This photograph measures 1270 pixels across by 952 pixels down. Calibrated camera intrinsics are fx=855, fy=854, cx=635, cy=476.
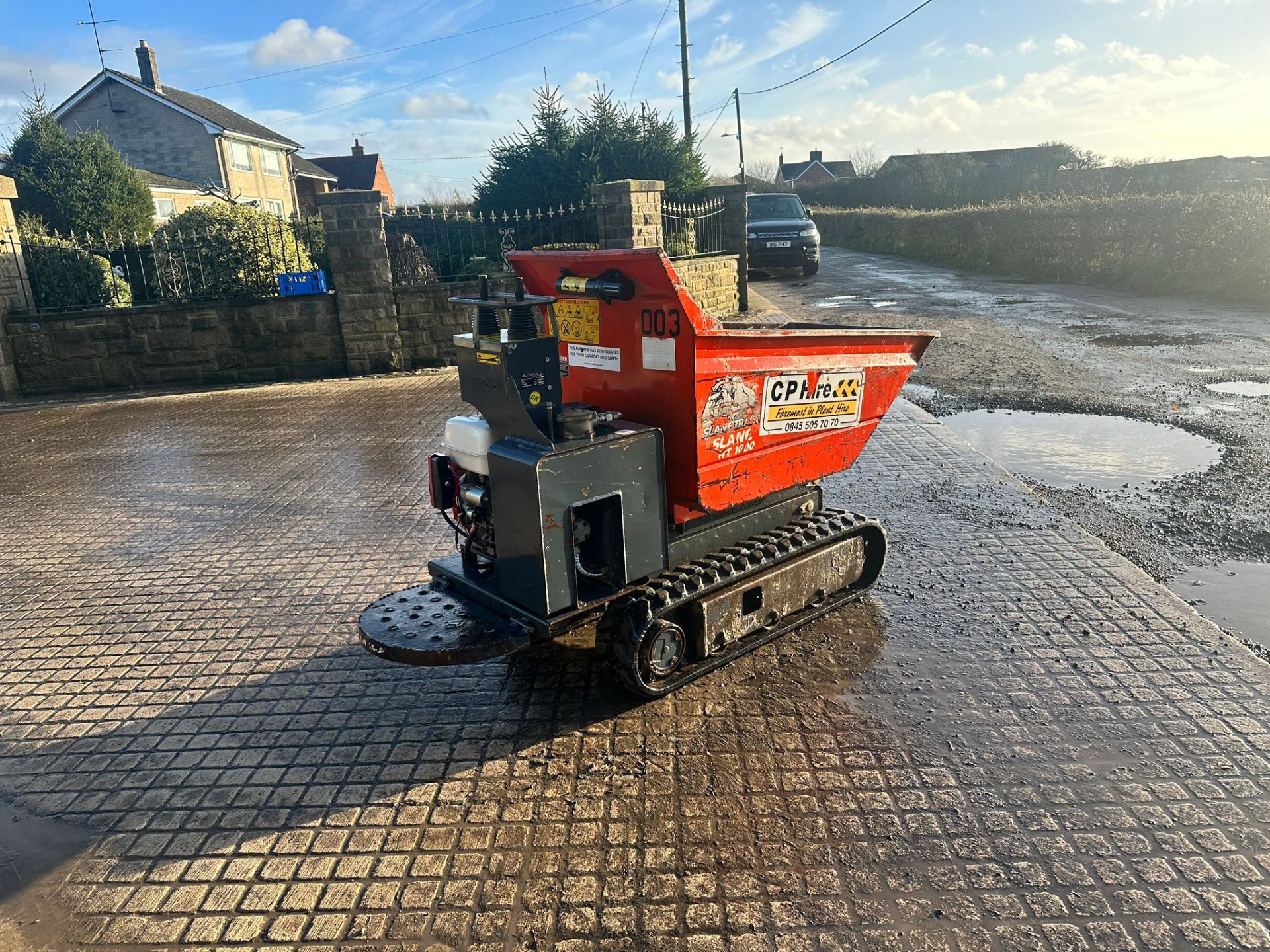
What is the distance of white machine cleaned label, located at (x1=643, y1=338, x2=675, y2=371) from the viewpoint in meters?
3.94

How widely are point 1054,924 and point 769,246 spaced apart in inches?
792

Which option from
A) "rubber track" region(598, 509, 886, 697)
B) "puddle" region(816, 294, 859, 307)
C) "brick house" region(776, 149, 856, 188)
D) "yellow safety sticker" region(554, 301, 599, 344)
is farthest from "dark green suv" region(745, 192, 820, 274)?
"brick house" region(776, 149, 856, 188)

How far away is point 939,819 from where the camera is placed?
318 centimetres

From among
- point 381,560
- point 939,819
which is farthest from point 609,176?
point 939,819

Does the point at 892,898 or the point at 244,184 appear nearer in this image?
the point at 892,898

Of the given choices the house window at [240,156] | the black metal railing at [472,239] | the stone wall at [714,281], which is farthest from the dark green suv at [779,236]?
the house window at [240,156]

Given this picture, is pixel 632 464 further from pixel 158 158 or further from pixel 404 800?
pixel 158 158

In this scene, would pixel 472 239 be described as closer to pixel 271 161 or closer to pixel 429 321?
pixel 429 321

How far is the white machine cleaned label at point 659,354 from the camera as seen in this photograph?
155 inches

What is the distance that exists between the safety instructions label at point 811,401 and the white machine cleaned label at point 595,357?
0.75m

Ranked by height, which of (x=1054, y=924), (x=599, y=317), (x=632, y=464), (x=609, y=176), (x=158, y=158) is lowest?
(x=1054, y=924)

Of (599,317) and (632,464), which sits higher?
(599,317)

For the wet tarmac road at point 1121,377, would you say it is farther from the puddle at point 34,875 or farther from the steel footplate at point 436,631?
the puddle at point 34,875

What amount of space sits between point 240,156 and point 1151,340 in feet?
126
